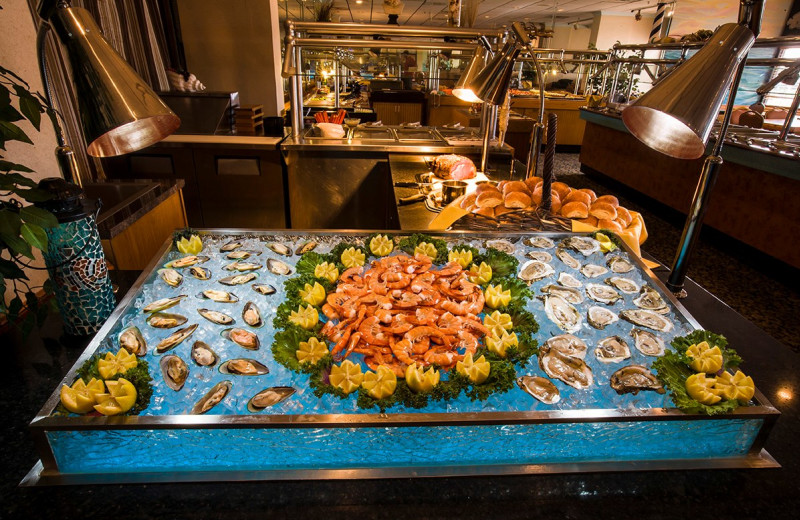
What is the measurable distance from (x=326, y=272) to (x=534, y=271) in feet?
2.46

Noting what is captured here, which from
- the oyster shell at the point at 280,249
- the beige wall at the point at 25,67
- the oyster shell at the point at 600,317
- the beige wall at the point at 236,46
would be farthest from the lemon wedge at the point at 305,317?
the beige wall at the point at 236,46

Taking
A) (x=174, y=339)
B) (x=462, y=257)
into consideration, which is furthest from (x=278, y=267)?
(x=462, y=257)

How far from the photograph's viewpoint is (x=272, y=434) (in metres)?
0.88

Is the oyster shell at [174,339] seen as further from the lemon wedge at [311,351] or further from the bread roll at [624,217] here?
the bread roll at [624,217]

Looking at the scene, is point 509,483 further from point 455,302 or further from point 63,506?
point 63,506

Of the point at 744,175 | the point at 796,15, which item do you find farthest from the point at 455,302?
the point at 796,15

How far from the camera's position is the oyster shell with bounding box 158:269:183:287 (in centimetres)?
141

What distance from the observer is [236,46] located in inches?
234

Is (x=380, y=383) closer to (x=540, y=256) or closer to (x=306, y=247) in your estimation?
(x=306, y=247)

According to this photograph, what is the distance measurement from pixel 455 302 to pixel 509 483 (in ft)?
2.02

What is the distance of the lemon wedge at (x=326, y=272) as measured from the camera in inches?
58.9

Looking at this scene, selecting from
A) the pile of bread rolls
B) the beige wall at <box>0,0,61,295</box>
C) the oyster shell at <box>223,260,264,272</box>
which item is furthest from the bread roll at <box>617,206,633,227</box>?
the beige wall at <box>0,0,61,295</box>

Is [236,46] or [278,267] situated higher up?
[236,46]

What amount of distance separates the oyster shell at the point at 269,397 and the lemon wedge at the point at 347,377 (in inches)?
4.0
